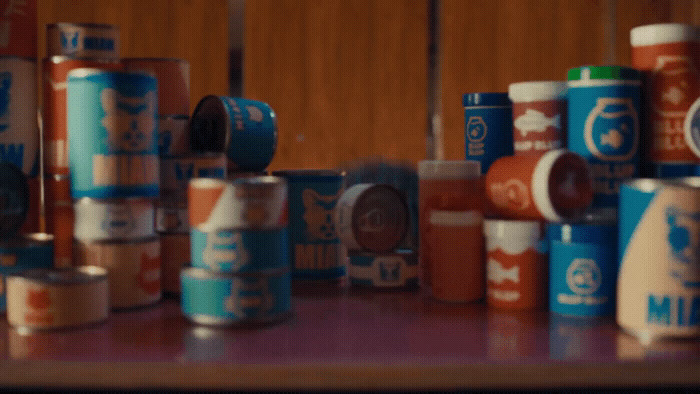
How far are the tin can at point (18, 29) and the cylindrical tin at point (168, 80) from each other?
134 millimetres

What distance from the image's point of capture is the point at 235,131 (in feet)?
3.71

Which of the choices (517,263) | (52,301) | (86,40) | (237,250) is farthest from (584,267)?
(86,40)

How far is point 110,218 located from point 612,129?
2.27 ft

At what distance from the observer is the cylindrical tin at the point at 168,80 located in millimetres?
1107

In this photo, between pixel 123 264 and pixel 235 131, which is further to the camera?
pixel 235 131

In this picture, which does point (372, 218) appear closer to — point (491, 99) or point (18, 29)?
point (491, 99)

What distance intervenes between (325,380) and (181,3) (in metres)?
2.73

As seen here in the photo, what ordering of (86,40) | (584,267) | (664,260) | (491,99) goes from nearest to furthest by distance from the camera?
(664,260) < (584,267) < (86,40) < (491,99)

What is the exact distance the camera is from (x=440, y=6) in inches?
127

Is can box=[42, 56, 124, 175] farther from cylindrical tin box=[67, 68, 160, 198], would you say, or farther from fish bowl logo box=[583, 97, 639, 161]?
fish bowl logo box=[583, 97, 639, 161]

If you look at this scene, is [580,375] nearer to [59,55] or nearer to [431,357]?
[431,357]

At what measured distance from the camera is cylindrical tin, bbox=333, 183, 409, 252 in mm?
1099

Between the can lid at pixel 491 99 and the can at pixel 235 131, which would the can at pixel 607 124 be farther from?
the can at pixel 235 131

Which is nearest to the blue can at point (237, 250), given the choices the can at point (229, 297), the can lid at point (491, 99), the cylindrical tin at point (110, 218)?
the can at point (229, 297)
